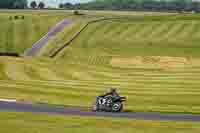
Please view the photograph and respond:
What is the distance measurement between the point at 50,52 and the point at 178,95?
47.9 metres

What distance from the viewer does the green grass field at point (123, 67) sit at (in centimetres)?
4466

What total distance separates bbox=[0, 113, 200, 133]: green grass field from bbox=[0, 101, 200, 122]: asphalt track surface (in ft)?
7.66

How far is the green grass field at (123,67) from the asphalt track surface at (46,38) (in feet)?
5.77

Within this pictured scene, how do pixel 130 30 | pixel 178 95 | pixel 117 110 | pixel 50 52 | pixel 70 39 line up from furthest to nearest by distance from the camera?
pixel 130 30 < pixel 70 39 < pixel 50 52 < pixel 178 95 < pixel 117 110

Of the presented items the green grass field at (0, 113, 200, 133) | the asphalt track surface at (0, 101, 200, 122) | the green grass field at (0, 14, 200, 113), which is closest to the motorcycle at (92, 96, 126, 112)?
the asphalt track surface at (0, 101, 200, 122)

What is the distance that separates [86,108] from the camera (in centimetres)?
3934

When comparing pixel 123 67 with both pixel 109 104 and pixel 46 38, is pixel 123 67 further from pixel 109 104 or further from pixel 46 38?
pixel 109 104

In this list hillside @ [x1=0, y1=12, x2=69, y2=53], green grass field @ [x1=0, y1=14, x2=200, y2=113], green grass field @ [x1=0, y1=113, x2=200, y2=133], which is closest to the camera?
green grass field @ [x1=0, y1=113, x2=200, y2=133]

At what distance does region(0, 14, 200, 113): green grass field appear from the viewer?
1758 inches

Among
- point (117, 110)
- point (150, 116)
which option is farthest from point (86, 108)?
point (150, 116)

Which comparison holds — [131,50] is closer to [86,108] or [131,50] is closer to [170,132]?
[86,108]

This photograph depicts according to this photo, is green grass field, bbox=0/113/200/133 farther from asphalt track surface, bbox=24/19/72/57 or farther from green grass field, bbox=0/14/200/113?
asphalt track surface, bbox=24/19/72/57

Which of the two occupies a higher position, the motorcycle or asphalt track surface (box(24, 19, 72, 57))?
asphalt track surface (box(24, 19, 72, 57))

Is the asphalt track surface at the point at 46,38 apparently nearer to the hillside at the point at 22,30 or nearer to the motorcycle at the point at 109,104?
the hillside at the point at 22,30
